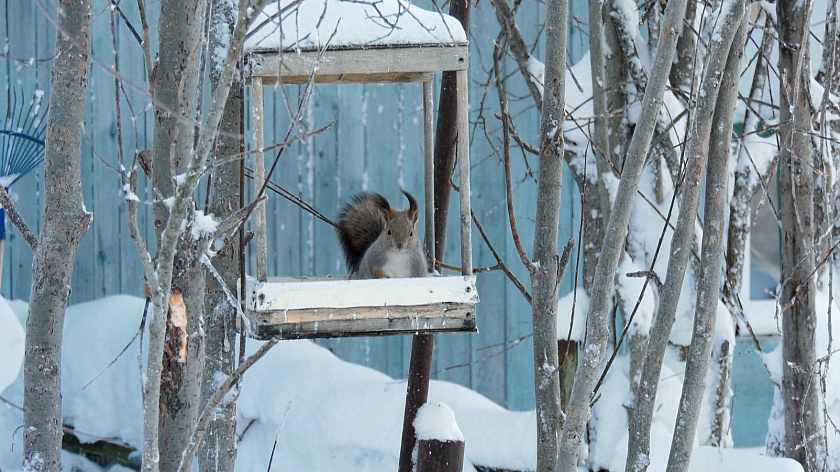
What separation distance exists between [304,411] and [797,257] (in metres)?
1.70

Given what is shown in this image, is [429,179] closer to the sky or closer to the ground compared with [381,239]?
closer to the sky

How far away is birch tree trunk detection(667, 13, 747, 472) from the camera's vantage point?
1784mm

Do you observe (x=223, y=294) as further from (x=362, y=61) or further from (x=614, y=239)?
(x=614, y=239)

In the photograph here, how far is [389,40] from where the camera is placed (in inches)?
63.8

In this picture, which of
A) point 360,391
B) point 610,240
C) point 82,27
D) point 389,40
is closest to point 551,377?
point 610,240

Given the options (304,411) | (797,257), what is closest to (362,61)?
(797,257)

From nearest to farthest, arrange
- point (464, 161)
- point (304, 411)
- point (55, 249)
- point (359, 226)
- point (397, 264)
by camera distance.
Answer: point (55, 249)
point (464, 161)
point (397, 264)
point (359, 226)
point (304, 411)

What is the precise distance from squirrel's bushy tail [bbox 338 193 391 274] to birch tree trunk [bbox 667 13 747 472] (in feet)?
2.56

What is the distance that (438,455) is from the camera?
7.00ft

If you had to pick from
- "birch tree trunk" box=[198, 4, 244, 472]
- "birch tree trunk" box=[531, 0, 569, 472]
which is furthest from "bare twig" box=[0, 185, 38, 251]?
"birch tree trunk" box=[531, 0, 569, 472]

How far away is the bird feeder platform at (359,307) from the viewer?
63.2 inches

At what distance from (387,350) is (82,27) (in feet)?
8.37

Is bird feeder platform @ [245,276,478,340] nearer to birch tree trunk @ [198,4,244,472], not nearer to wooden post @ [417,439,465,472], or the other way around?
birch tree trunk @ [198,4,244,472]

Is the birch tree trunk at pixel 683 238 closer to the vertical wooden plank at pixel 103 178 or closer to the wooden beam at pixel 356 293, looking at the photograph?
the wooden beam at pixel 356 293
